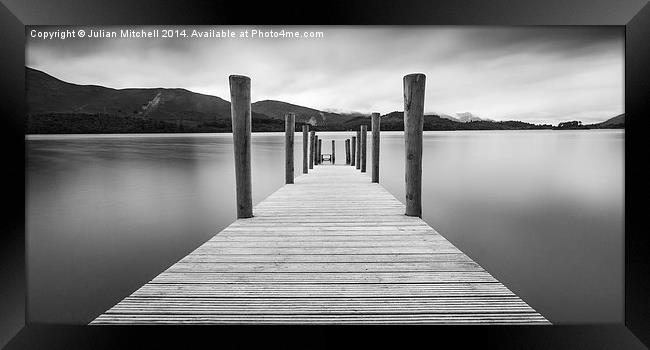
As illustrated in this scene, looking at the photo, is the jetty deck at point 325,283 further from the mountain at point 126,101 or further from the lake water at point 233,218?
the mountain at point 126,101

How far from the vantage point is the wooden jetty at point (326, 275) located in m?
2.34

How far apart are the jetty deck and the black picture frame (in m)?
0.32

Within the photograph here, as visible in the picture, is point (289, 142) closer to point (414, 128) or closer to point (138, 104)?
point (414, 128)

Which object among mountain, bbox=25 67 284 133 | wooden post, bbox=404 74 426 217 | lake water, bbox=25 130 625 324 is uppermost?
mountain, bbox=25 67 284 133

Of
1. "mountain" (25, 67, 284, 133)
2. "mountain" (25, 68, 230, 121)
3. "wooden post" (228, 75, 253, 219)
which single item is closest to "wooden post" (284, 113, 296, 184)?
"wooden post" (228, 75, 253, 219)

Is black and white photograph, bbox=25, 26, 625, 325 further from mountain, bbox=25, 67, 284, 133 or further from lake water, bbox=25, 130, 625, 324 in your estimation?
mountain, bbox=25, 67, 284, 133

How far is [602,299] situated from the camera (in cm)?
465

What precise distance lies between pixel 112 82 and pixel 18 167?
154 metres

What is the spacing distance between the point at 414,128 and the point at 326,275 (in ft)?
8.87

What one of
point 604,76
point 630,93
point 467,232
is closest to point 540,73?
point 604,76

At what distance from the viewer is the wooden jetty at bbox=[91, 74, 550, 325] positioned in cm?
234
